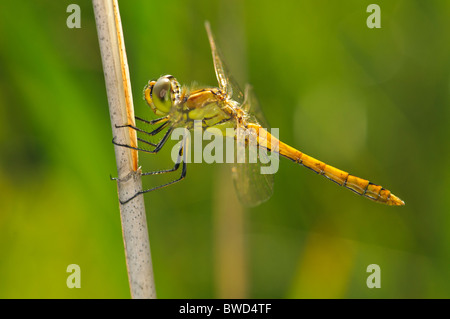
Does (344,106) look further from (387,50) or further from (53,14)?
(53,14)

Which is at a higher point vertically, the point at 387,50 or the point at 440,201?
the point at 387,50

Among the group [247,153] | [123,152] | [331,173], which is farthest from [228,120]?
[123,152]

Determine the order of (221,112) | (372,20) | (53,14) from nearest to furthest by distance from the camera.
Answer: (221,112), (53,14), (372,20)

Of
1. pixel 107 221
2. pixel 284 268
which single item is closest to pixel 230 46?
pixel 107 221

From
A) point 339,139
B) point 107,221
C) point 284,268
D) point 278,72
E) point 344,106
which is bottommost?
point 284,268

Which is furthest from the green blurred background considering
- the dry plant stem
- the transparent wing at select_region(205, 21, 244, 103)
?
the dry plant stem

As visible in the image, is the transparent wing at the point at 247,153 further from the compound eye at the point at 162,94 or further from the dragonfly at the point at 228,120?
the compound eye at the point at 162,94

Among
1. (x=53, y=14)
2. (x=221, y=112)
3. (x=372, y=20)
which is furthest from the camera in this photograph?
(x=372, y=20)
